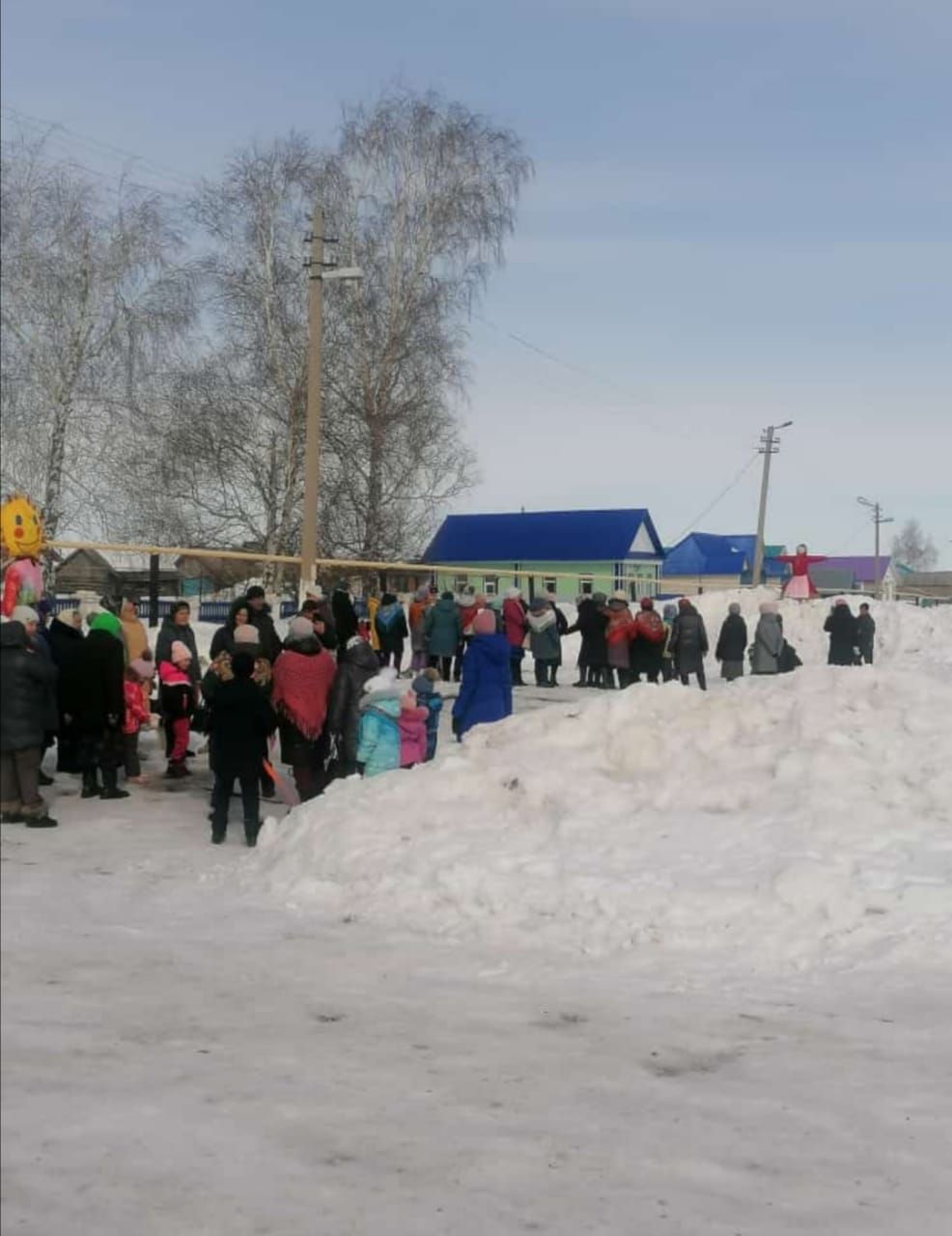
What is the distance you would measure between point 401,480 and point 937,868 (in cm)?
2455

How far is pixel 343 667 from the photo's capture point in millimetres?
9953

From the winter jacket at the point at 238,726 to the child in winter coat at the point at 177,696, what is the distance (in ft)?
5.52

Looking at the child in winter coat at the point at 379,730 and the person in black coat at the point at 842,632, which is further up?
the person in black coat at the point at 842,632

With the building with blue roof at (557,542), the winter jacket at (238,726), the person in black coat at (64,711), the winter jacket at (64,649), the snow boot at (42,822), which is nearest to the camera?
the snow boot at (42,822)

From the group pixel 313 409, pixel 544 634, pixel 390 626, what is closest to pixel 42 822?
pixel 390 626

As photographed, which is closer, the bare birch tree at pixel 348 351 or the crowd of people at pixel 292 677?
A: the crowd of people at pixel 292 677

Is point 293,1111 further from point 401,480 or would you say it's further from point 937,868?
point 401,480

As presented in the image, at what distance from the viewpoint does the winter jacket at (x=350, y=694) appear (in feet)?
32.7

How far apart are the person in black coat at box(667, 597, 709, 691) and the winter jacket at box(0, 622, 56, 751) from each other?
16.3 m

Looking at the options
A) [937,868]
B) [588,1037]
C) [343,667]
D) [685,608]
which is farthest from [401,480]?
[588,1037]

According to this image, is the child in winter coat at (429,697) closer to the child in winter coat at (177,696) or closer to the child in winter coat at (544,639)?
the child in winter coat at (177,696)

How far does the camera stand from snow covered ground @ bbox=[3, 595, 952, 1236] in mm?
3664

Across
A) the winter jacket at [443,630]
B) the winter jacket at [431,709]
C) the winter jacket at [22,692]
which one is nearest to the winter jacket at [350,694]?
the winter jacket at [431,709]

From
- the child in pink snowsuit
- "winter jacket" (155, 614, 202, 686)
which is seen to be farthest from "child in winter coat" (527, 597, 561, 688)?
the child in pink snowsuit
